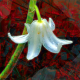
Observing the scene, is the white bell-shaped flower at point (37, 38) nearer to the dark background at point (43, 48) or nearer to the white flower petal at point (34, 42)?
the white flower petal at point (34, 42)

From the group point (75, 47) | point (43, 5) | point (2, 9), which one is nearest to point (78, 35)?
point (75, 47)

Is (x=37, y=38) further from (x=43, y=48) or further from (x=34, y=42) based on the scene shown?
(x=43, y=48)

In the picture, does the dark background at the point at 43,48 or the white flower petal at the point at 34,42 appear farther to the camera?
the dark background at the point at 43,48

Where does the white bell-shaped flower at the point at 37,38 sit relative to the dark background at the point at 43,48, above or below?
above

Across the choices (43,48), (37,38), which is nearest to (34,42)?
(37,38)

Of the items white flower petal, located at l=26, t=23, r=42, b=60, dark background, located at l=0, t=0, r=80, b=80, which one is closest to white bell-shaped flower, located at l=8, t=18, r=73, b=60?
white flower petal, located at l=26, t=23, r=42, b=60

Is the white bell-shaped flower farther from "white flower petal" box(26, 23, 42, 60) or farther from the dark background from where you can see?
the dark background

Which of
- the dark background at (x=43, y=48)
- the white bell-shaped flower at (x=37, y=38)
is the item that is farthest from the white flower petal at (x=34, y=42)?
the dark background at (x=43, y=48)

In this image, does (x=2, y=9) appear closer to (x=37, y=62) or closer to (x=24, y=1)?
(x=24, y=1)
